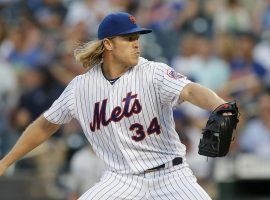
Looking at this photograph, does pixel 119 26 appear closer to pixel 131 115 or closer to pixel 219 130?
pixel 131 115

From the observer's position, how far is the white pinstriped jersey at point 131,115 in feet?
18.4

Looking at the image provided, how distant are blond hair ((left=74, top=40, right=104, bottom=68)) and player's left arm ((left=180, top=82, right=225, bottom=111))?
80 centimetres

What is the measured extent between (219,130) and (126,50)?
1.04 metres

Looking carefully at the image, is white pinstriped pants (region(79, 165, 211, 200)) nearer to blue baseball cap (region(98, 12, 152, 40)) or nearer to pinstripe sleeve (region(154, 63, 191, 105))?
pinstripe sleeve (region(154, 63, 191, 105))

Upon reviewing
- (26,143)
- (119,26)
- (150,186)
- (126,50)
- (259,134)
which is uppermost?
(119,26)

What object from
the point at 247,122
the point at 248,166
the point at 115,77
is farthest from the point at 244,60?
the point at 115,77

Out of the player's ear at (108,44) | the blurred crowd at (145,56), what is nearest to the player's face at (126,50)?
the player's ear at (108,44)

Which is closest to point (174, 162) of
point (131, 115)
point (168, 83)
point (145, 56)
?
point (131, 115)

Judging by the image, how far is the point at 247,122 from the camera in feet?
31.6

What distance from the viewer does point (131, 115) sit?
18.6ft

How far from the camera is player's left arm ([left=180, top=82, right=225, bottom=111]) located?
512 centimetres

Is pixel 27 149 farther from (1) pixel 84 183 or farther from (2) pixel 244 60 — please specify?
(2) pixel 244 60

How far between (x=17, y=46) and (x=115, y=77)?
20.6ft

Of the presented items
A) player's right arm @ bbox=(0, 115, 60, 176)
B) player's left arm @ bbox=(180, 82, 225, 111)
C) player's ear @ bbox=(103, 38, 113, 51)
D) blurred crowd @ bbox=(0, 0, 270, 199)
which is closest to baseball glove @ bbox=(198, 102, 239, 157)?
player's left arm @ bbox=(180, 82, 225, 111)
